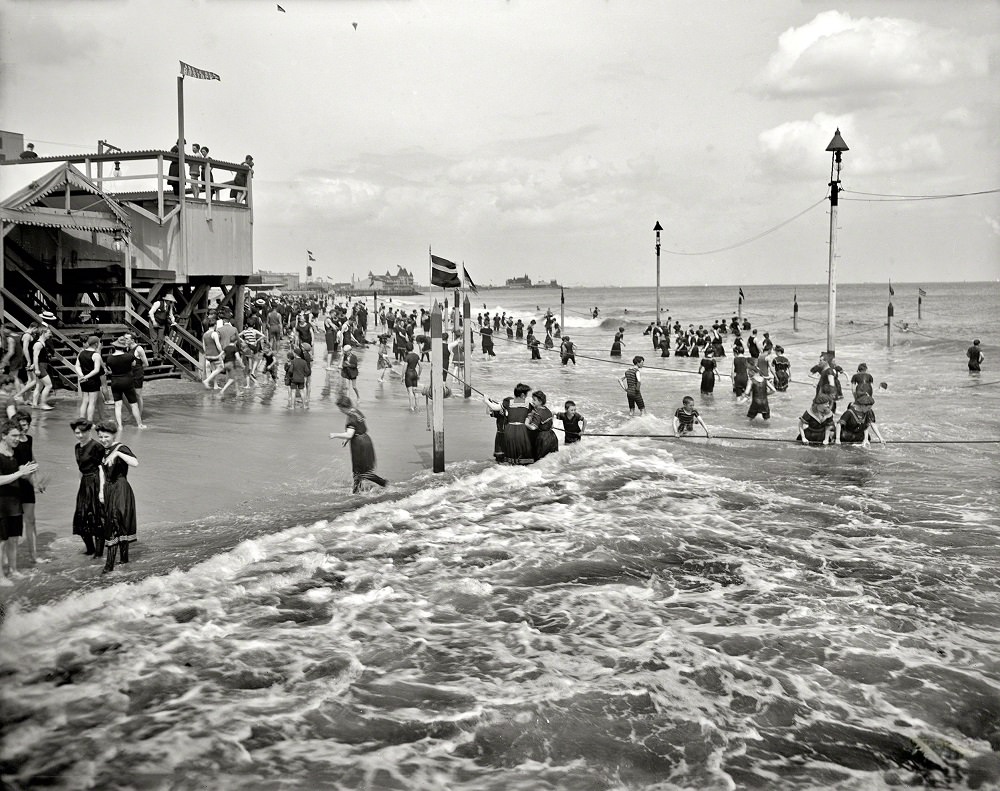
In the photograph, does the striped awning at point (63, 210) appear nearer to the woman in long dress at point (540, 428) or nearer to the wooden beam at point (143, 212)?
the wooden beam at point (143, 212)

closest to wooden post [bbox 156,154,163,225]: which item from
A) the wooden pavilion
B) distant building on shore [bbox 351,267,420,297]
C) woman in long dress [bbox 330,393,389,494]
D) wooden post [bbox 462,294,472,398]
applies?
the wooden pavilion

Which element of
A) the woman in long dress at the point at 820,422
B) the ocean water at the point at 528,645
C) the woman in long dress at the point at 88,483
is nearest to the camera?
the ocean water at the point at 528,645

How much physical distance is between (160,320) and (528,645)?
791 inches

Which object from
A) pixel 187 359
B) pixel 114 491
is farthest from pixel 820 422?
pixel 187 359

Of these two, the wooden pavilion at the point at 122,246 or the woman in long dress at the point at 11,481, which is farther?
the wooden pavilion at the point at 122,246

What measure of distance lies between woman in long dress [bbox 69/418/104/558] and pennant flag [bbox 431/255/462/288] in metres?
9.47

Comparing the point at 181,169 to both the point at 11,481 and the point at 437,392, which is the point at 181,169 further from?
the point at 11,481

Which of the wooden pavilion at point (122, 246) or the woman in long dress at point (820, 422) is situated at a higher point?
the wooden pavilion at point (122, 246)

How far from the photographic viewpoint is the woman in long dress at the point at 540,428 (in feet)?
47.2

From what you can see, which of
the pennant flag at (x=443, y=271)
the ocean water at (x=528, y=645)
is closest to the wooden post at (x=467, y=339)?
the pennant flag at (x=443, y=271)

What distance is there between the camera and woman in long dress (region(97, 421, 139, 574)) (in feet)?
27.8

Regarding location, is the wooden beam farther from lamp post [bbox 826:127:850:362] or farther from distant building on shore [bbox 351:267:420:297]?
distant building on shore [bbox 351:267:420:297]

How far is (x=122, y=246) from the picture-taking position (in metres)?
23.6

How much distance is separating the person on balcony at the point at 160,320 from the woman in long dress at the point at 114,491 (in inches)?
611
